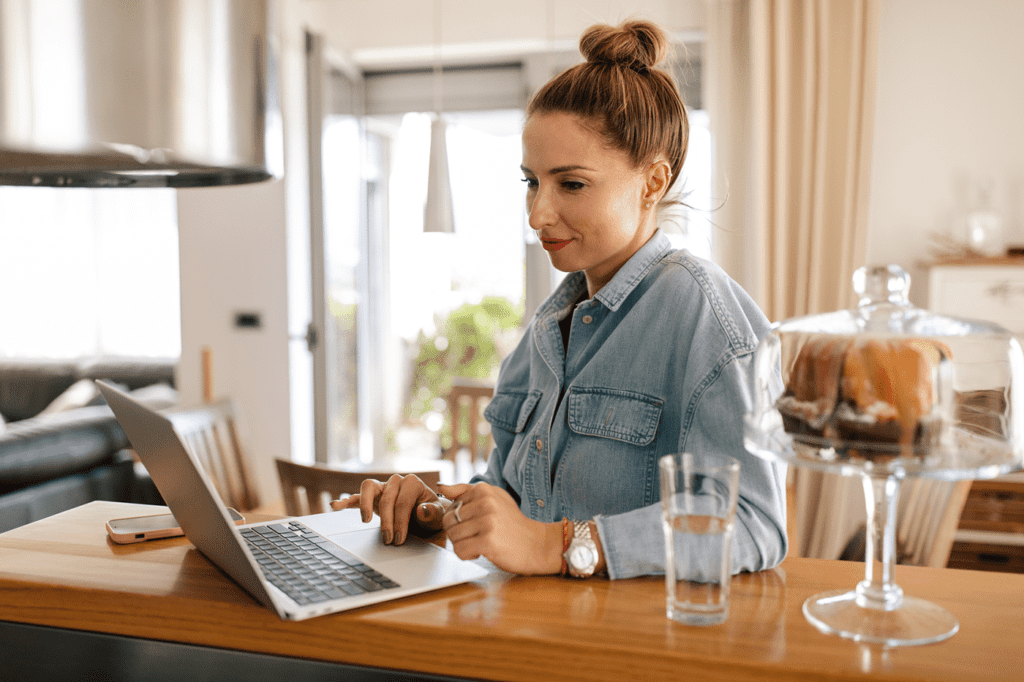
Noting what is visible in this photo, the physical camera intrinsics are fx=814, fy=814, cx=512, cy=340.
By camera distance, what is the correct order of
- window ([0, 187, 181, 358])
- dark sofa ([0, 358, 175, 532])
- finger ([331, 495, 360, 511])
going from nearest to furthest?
finger ([331, 495, 360, 511]) → dark sofa ([0, 358, 175, 532]) → window ([0, 187, 181, 358])

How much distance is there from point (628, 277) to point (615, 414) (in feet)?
0.67

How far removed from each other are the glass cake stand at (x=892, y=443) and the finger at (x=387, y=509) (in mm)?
446

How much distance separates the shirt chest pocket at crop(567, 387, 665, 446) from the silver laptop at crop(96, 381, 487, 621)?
274 mm

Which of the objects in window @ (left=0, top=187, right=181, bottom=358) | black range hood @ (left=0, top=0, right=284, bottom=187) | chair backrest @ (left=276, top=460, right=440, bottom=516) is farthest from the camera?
window @ (left=0, top=187, right=181, bottom=358)

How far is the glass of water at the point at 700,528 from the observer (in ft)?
2.46

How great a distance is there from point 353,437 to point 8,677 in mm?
3144

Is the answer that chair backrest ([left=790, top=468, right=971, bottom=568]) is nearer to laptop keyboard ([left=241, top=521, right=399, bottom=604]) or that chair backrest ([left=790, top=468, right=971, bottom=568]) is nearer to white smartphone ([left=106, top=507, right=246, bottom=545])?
laptop keyboard ([left=241, top=521, right=399, bottom=604])

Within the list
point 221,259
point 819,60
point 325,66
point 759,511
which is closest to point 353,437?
point 221,259

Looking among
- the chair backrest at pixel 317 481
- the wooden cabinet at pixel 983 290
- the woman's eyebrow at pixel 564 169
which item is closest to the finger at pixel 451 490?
the woman's eyebrow at pixel 564 169

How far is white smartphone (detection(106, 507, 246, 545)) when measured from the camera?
1.04 m

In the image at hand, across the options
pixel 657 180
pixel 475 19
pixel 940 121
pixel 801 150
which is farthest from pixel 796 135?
pixel 657 180

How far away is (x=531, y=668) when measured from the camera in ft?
2.38

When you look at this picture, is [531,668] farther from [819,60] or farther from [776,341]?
[819,60]

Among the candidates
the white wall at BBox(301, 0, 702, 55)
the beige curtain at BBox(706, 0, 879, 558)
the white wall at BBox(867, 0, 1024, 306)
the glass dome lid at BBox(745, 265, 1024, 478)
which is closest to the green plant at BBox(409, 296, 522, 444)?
the white wall at BBox(301, 0, 702, 55)
